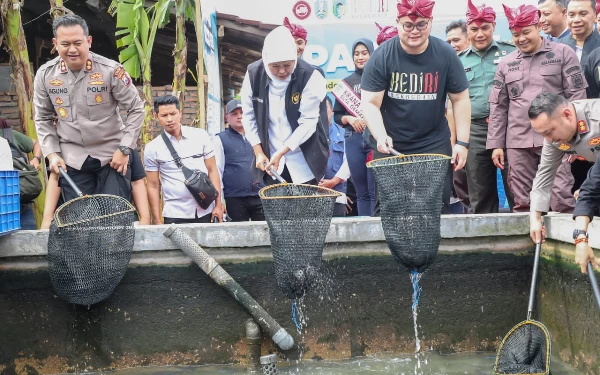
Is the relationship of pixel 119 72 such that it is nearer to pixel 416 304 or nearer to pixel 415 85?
pixel 415 85

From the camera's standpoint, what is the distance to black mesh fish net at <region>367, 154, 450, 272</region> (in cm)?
509

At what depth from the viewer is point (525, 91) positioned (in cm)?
642

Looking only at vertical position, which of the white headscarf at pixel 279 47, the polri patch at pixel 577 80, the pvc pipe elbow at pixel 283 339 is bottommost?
the pvc pipe elbow at pixel 283 339

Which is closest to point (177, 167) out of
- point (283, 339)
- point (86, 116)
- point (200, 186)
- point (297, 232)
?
point (200, 186)

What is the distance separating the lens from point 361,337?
614cm

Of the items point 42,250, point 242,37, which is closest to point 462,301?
point 42,250

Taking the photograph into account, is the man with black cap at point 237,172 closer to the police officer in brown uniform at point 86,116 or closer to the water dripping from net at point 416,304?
the police officer in brown uniform at point 86,116

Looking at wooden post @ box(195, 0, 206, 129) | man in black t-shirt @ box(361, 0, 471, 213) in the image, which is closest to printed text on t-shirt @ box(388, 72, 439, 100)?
man in black t-shirt @ box(361, 0, 471, 213)

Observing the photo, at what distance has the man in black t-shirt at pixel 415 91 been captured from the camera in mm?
5832

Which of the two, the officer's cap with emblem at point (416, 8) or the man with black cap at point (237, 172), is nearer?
the officer's cap with emblem at point (416, 8)

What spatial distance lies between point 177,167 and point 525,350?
10.9ft

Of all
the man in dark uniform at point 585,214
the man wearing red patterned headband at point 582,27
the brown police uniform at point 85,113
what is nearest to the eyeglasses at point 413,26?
the man wearing red patterned headband at point 582,27

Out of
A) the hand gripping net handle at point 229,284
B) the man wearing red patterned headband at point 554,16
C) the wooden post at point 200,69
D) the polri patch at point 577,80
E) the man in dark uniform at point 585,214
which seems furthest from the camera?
the wooden post at point 200,69

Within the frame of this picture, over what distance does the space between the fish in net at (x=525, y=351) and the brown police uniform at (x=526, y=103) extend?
1.15 metres
